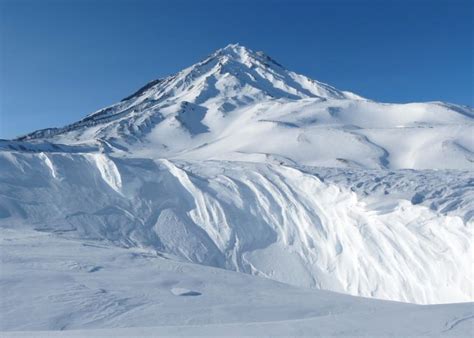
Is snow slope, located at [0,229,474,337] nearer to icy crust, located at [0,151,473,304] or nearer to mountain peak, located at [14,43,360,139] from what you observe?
icy crust, located at [0,151,473,304]

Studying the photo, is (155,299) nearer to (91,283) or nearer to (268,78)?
(91,283)

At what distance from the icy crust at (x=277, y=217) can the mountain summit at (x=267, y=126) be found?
7335mm

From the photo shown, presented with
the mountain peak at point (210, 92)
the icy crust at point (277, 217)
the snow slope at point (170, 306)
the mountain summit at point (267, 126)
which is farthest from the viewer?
the mountain peak at point (210, 92)

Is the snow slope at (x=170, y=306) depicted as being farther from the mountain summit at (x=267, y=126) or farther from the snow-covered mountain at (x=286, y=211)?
the mountain summit at (x=267, y=126)

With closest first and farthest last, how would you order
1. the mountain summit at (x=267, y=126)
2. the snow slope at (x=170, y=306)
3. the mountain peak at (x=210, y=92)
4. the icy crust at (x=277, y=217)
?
the snow slope at (x=170, y=306) < the icy crust at (x=277, y=217) < the mountain summit at (x=267, y=126) < the mountain peak at (x=210, y=92)

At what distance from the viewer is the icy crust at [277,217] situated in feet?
43.4

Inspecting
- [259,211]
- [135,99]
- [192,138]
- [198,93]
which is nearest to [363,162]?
[259,211]

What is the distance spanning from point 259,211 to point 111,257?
324 inches

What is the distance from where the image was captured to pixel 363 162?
2459 centimetres

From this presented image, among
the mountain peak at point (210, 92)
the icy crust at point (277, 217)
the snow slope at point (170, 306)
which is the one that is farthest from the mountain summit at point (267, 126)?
the snow slope at point (170, 306)

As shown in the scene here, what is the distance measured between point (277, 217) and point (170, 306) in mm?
10313

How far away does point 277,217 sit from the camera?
54.8 ft

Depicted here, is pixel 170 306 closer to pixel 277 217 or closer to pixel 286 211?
pixel 277 217

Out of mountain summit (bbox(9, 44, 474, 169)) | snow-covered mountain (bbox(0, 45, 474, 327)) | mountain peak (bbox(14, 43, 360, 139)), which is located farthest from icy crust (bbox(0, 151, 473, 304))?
mountain peak (bbox(14, 43, 360, 139))
